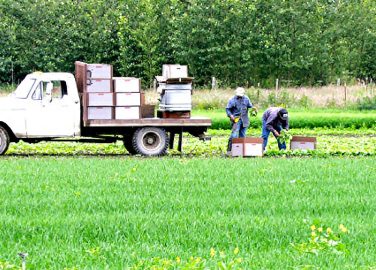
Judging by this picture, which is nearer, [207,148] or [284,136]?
[284,136]

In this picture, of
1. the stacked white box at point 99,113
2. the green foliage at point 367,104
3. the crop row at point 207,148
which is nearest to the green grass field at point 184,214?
the stacked white box at point 99,113

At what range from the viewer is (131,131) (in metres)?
23.1

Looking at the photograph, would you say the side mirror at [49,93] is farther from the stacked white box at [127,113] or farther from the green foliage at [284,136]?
the green foliage at [284,136]

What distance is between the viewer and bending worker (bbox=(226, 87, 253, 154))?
22.8 metres

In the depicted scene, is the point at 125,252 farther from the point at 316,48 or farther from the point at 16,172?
the point at 316,48

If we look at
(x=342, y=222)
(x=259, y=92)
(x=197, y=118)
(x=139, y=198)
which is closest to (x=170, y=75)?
(x=197, y=118)

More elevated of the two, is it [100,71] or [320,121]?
[100,71]

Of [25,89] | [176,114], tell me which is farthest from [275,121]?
[25,89]

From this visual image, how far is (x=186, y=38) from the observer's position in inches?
2103

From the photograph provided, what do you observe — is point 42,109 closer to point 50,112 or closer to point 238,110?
point 50,112

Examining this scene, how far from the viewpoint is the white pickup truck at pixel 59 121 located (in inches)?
863

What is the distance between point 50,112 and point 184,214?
36.7 feet

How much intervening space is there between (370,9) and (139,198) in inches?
1913

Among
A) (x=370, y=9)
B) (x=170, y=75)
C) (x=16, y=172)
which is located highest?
(x=370, y=9)
